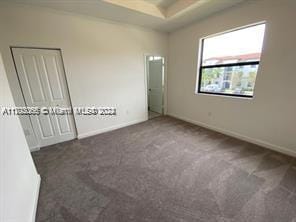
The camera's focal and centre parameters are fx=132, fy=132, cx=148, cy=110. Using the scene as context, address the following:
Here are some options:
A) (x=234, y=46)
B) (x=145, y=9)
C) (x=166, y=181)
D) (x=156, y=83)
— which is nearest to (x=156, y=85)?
(x=156, y=83)

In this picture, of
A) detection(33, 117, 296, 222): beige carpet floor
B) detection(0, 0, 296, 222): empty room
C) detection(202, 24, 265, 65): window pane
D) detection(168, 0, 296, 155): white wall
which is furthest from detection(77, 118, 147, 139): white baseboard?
detection(202, 24, 265, 65): window pane

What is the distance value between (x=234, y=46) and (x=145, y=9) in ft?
6.88

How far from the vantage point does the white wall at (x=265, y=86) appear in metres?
2.18

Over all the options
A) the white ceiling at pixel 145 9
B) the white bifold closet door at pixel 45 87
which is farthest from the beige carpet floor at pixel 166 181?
the white ceiling at pixel 145 9

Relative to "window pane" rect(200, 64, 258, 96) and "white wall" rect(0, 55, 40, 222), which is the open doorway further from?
"white wall" rect(0, 55, 40, 222)

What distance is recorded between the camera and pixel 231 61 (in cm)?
294

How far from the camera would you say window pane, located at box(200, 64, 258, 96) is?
271 centimetres

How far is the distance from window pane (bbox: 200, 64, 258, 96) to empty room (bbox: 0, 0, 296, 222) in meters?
0.02

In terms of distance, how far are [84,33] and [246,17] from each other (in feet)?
10.8

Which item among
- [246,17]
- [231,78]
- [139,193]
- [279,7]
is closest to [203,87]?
[231,78]

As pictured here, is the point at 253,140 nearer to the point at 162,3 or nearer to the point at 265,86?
the point at 265,86

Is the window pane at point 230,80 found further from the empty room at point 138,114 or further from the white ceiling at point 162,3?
the white ceiling at point 162,3

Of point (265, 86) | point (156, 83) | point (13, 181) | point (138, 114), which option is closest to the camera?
point (13, 181)

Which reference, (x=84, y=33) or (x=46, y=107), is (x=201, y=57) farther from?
(x=46, y=107)
